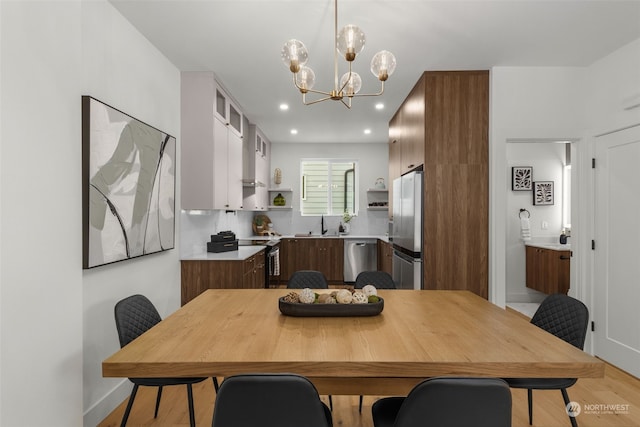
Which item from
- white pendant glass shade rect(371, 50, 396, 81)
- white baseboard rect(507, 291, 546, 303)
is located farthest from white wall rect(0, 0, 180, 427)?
white baseboard rect(507, 291, 546, 303)

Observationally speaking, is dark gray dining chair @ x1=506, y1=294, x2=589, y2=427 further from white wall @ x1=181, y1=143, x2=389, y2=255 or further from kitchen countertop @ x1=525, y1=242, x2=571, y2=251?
white wall @ x1=181, y1=143, x2=389, y2=255

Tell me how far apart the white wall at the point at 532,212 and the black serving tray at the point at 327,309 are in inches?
165

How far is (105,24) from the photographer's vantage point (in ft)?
7.64

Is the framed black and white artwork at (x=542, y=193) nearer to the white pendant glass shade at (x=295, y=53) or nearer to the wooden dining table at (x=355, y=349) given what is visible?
the wooden dining table at (x=355, y=349)

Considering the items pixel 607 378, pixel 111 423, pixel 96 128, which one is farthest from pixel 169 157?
pixel 607 378

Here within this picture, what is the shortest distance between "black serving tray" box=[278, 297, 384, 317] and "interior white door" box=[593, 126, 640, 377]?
8.59 ft

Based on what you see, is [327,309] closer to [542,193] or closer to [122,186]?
[122,186]

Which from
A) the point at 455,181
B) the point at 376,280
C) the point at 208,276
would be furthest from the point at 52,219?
the point at 455,181

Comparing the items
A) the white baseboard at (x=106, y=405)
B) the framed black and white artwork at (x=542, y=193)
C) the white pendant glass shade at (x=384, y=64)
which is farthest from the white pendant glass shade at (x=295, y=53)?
the framed black and white artwork at (x=542, y=193)

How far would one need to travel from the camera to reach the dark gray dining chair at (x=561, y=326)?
1792mm

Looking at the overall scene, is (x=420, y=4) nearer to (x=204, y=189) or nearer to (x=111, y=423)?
(x=204, y=189)

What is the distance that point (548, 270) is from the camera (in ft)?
15.3

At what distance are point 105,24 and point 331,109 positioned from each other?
2.86 m

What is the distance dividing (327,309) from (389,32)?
215 centimetres
